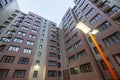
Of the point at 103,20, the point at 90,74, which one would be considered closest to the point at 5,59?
the point at 90,74

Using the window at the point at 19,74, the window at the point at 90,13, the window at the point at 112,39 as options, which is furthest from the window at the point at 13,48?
the window at the point at 90,13

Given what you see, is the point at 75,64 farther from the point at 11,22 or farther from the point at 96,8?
the point at 11,22

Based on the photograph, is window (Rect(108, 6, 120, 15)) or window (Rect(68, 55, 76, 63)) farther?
window (Rect(68, 55, 76, 63))

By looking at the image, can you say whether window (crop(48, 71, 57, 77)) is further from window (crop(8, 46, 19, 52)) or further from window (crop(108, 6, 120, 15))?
window (crop(108, 6, 120, 15))

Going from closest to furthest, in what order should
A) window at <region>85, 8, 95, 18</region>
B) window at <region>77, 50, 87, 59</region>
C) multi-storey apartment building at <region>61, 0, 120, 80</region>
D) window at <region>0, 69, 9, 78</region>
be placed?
multi-storey apartment building at <region>61, 0, 120, 80</region>, window at <region>0, 69, 9, 78</region>, window at <region>77, 50, 87, 59</region>, window at <region>85, 8, 95, 18</region>

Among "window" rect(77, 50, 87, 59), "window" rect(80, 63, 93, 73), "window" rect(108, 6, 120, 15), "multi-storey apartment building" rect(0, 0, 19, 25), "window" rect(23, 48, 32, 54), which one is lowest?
"window" rect(80, 63, 93, 73)

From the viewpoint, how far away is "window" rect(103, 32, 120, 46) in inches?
586

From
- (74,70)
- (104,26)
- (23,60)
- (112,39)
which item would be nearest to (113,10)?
(104,26)

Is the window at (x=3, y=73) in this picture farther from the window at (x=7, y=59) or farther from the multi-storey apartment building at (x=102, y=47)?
the multi-storey apartment building at (x=102, y=47)

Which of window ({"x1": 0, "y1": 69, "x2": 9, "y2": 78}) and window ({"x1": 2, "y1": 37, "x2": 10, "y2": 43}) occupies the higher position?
window ({"x1": 2, "y1": 37, "x2": 10, "y2": 43})

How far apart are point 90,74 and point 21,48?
2067cm

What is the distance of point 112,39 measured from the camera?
15.8 metres

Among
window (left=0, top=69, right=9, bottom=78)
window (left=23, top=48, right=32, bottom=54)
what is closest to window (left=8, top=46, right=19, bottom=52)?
window (left=23, top=48, right=32, bottom=54)

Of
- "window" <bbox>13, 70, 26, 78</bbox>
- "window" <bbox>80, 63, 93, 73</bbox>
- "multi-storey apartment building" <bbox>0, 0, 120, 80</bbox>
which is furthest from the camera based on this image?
"window" <bbox>13, 70, 26, 78</bbox>
